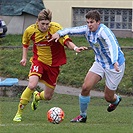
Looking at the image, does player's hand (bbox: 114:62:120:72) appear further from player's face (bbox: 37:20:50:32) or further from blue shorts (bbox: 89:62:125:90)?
player's face (bbox: 37:20:50:32)

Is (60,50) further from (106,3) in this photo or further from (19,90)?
(106,3)

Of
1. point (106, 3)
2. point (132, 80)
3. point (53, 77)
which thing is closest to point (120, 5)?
point (106, 3)

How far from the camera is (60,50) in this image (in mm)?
11461

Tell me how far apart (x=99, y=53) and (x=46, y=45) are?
3.39 ft

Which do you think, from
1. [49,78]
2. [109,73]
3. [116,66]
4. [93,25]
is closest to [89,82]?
[109,73]

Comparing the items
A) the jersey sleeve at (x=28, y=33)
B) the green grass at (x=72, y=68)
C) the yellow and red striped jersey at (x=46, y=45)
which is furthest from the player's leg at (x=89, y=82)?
the green grass at (x=72, y=68)

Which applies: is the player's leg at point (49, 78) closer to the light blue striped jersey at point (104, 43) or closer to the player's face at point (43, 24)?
the player's face at point (43, 24)

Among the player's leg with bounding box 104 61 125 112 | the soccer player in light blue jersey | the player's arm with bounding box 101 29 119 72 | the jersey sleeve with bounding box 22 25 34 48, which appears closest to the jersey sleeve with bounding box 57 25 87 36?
the soccer player in light blue jersey

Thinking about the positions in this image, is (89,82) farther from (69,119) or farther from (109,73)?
(69,119)

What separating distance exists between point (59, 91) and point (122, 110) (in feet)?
12.9

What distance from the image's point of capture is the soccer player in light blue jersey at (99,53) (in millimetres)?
10580

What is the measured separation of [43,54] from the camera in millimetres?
11328

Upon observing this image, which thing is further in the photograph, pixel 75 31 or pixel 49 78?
pixel 49 78

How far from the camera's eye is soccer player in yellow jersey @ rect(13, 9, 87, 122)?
10.9 m
